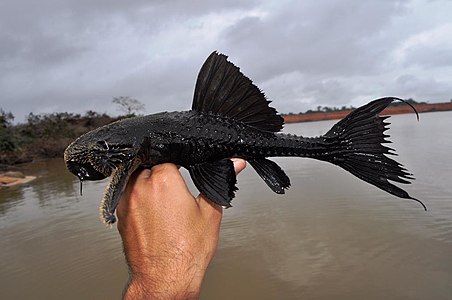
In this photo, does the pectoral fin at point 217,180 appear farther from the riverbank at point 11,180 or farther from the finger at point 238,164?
the riverbank at point 11,180

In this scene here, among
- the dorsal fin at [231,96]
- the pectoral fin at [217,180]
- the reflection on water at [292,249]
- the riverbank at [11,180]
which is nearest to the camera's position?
the pectoral fin at [217,180]

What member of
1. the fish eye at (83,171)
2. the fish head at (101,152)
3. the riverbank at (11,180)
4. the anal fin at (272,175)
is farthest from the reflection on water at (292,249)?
the riverbank at (11,180)

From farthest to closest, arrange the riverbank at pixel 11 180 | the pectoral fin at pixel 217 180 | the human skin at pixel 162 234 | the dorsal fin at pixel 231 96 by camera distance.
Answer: the riverbank at pixel 11 180
the dorsal fin at pixel 231 96
the pectoral fin at pixel 217 180
the human skin at pixel 162 234

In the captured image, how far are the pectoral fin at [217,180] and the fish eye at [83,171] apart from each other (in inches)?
24.4

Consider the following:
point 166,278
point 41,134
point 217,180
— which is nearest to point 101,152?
point 217,180

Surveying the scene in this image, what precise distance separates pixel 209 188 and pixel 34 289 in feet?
18.6

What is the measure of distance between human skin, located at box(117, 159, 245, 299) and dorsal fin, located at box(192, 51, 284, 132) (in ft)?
1.88

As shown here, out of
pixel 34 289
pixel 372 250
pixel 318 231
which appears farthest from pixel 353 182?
pixel 34 289

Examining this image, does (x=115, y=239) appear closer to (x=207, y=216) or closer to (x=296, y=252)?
(x=296, y=252)

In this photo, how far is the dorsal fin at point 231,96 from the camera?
2.41 meters

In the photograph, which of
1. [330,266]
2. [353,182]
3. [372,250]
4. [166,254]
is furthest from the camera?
[353,182]

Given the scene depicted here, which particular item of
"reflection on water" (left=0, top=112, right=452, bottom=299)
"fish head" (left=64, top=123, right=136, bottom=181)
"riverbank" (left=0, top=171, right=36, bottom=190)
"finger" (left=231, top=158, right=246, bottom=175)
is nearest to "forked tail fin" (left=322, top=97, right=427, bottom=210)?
"finger" (left=231, top=158, right=246, bottom=175)

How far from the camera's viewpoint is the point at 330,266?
608 cm

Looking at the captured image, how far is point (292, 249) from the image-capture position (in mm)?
6777
